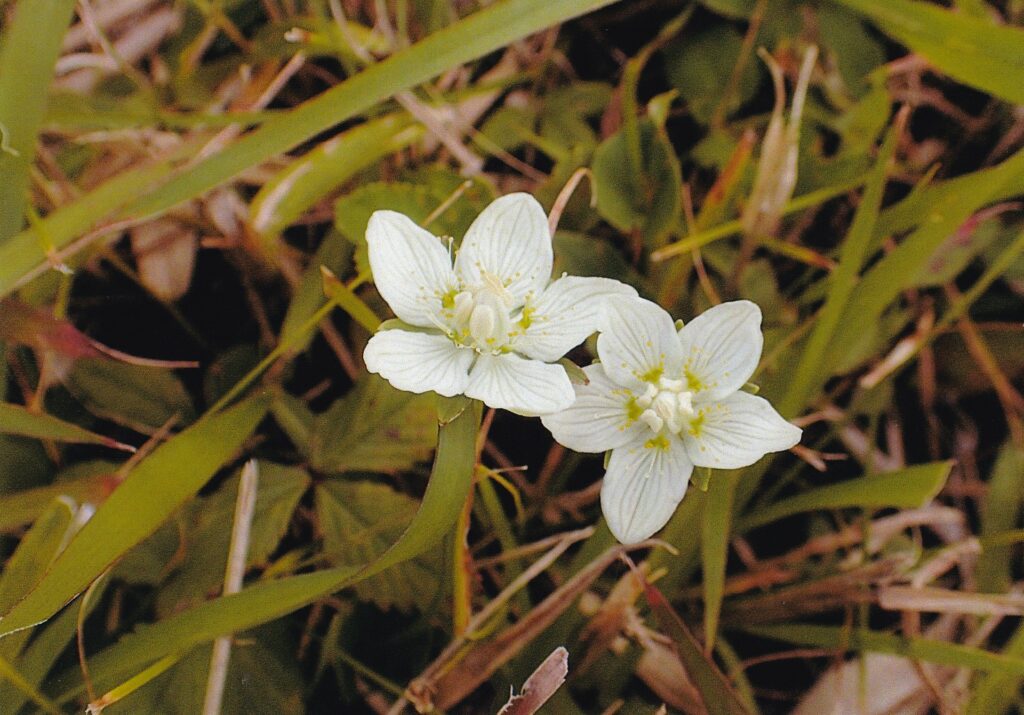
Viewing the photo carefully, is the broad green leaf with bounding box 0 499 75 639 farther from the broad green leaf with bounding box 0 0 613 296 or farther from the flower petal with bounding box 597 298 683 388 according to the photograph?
the flower petal with bounding box 597 298 683 388

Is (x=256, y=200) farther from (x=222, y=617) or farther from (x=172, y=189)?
(x=222, y=617)

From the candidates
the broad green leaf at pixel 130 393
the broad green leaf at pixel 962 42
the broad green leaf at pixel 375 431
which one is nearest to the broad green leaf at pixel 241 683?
the broad green leaf at pixel 375 431

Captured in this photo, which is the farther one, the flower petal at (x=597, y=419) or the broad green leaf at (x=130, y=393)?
the broad green leaf at (x=130, y=393)

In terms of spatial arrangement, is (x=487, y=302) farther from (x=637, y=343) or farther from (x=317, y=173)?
(x=317, y=173)

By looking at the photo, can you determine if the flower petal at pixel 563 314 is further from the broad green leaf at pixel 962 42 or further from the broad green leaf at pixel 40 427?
the broad green leaf at pixel 962 42

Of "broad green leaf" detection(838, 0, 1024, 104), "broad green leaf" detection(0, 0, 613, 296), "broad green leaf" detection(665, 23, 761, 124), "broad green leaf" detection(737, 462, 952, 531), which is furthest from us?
"broad green leaf" detection(665, 23, 761, 124)

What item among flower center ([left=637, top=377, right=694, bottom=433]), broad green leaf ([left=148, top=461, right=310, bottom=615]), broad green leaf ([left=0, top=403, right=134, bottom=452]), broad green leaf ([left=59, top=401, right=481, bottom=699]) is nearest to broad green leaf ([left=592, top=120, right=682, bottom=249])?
flower center ([left=637, top=377, right=694, bottom=433])
